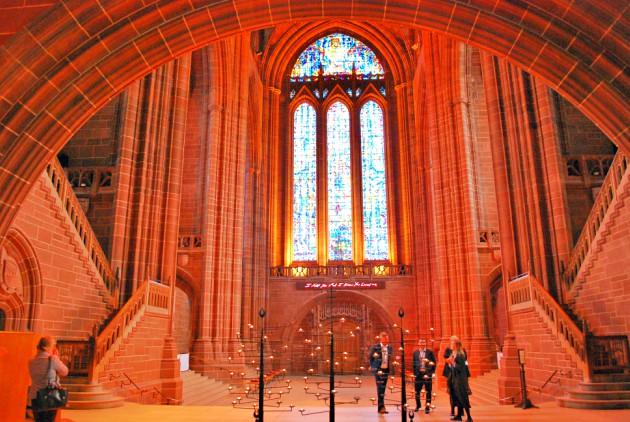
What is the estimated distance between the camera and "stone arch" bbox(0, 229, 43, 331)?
918cm

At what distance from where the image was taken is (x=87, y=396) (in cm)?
895

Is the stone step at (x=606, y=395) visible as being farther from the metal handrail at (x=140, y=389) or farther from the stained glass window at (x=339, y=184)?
the stained glass window at (x=339, y=184)

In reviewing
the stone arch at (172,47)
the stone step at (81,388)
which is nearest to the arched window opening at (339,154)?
the stone step at (81,388)

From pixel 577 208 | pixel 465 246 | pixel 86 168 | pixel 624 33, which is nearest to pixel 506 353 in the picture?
pixel 577 208

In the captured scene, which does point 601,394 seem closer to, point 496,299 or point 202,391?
point 202,391

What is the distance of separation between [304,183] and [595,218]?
1835 cm

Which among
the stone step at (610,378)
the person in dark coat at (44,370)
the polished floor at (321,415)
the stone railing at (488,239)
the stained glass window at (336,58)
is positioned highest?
the stained glass window at (336,58)

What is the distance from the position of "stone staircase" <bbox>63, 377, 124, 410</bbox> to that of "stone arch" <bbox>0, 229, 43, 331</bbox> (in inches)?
53.1

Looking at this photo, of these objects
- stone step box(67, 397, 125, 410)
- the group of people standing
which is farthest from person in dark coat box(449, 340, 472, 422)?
stone step box(67, 397, 125, 410)

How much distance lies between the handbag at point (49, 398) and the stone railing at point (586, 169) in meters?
12.1

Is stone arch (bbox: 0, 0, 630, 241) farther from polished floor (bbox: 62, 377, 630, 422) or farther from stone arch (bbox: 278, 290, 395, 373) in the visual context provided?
stone arch (bbox: 278, 290, 395, 373)

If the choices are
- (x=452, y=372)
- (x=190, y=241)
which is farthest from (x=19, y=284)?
(x=190, y=241)

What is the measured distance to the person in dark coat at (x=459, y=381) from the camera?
7.31 m

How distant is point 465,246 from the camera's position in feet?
53.9
